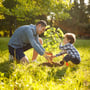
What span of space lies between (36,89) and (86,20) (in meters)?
26.0

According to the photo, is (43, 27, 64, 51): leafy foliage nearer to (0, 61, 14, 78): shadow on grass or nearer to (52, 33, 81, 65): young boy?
(52, 33, 81, 65): young boy

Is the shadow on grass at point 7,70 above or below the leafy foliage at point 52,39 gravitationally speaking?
below

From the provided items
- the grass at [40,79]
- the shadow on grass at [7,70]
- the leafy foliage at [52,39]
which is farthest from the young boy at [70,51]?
the shadow on grass at [7,70]

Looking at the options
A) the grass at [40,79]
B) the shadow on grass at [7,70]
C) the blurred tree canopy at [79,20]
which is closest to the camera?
the grass at [40,79]

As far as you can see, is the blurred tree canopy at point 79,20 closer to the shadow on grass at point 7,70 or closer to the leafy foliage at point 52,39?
the leafy foliage at point 52,39

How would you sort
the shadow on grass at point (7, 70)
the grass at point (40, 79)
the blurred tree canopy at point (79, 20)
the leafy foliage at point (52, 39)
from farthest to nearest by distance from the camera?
the blurred tree canopy at point (79, 20) → the leafy foliage at point (52, 39) → the shadow on grass at point (7, 70) → the grass at point (40, 79)

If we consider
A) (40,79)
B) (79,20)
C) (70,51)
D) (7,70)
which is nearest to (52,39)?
(70,51)

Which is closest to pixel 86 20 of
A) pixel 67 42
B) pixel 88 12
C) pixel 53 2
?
pixel 88 12

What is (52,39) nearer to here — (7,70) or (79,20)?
(7,70)

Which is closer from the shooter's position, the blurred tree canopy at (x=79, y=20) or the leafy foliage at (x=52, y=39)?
the leafy foliage at (x=52, y=39)

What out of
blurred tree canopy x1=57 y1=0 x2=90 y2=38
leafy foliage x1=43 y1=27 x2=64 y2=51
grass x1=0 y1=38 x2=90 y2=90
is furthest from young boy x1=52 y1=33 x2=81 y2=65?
blurred tree canopy x1=57 y1=0 x2=90 y2=38

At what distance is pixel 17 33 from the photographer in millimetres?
3521

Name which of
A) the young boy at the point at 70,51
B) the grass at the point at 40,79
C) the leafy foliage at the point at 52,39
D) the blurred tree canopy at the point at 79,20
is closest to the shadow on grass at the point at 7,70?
the grass at the point at 40,79

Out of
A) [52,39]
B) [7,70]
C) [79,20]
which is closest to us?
[7,70]
